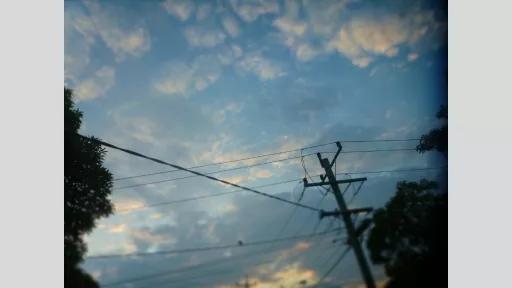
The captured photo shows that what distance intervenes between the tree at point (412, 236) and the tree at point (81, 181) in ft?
26.6

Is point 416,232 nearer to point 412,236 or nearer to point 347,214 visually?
point 412,236

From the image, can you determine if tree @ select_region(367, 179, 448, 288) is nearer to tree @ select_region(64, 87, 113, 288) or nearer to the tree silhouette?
the tree silhouette

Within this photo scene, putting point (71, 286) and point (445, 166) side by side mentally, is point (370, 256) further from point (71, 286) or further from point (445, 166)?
point (71, 286)

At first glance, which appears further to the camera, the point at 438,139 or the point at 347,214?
the point at 438,139

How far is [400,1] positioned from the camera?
31.3 ft

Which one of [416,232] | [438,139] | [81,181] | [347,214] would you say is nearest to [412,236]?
[416,232]

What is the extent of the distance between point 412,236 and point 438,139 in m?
2.86

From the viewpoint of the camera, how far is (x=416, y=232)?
9672mm

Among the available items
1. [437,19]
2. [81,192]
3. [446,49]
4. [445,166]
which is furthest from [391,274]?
[81,192]

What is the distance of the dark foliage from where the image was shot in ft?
31.1

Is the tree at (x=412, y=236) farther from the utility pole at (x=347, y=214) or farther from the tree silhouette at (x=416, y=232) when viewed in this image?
the utility pole at (x=347, y=214)

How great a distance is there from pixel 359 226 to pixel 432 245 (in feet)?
7.15

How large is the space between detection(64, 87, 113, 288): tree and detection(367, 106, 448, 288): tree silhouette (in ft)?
26.5

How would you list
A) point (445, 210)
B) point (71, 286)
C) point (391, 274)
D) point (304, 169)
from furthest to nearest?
point (304, 169) → point (391, 274) → point (445, 210) → point (71, 286)
